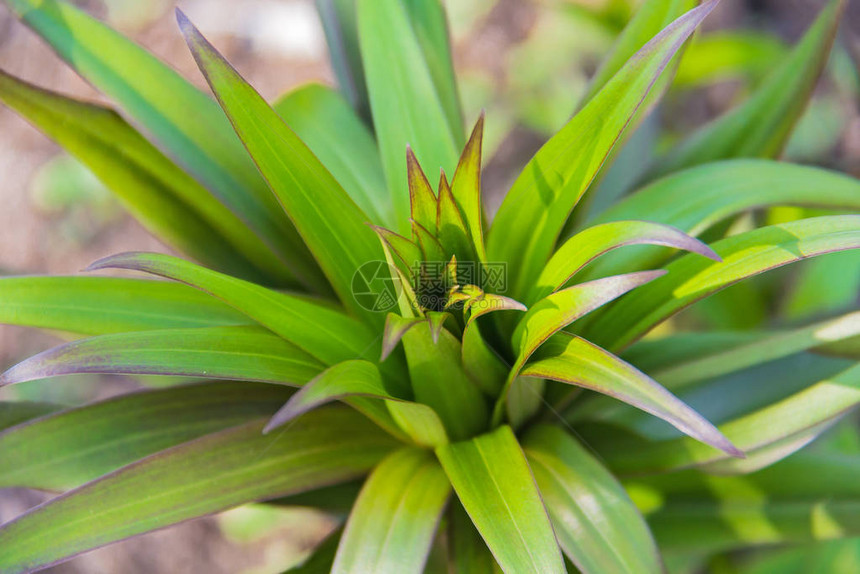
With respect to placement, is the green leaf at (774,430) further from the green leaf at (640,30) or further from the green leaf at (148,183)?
the green leaf at (148,183)

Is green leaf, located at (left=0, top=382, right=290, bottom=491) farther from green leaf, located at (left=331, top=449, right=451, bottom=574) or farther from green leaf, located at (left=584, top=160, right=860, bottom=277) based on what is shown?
green leaf, located at (left=584, top=160, right=860, bottom=277)

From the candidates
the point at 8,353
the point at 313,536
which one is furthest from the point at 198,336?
the point at 8,353

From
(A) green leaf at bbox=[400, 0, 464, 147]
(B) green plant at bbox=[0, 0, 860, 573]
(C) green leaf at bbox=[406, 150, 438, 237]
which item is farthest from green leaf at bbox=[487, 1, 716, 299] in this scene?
(A) green leaf at bbox=[400, 0, 464, 147]

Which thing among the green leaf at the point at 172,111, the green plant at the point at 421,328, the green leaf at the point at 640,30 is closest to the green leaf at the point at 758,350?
the green plant at the point at 421,328

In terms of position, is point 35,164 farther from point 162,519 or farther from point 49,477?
point 162,519

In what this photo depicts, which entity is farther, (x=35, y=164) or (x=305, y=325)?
(x=35, y=164)

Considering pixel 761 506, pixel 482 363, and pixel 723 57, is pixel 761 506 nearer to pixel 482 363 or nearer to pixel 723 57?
pixel 482 363

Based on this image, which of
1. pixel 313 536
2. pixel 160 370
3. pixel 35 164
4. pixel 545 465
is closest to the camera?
Result: pixel 160 370
